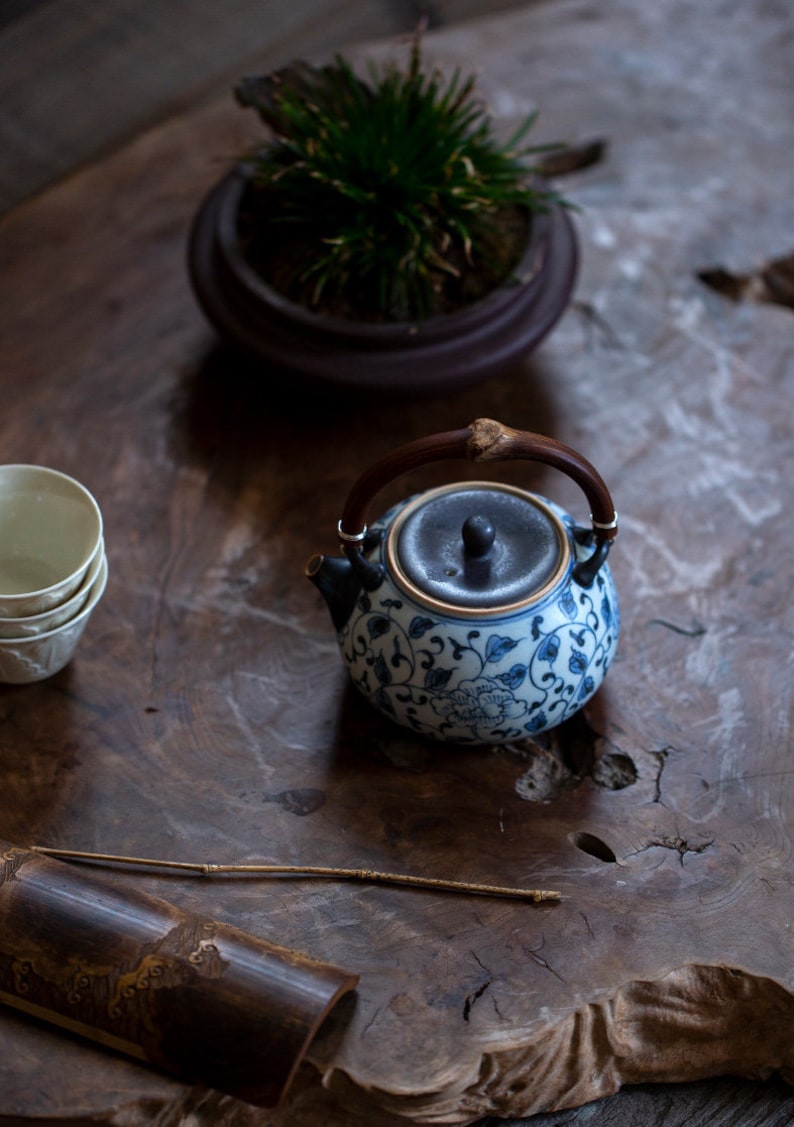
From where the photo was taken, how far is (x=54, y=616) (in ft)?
3.92

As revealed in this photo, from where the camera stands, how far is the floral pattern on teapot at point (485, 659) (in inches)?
44.1

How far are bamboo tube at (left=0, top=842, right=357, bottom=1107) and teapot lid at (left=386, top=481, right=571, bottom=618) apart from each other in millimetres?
359

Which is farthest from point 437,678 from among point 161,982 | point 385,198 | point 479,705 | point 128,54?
point 128,54

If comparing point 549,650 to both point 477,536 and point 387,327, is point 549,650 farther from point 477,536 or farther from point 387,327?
point 387,327

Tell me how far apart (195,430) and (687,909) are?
845 mm

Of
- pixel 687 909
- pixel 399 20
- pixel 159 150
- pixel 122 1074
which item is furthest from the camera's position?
pixel 399 20

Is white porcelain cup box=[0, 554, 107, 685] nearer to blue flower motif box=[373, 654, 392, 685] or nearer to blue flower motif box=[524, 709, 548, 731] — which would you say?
blue flower motif box=[373, 654, 392, 685]

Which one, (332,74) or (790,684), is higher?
(332,74)

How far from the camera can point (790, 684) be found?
129cm

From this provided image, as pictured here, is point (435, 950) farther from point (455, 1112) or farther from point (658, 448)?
point (658, 448)

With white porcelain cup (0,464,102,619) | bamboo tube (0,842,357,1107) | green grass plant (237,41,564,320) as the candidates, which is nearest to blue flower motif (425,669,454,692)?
bamboo tube (0,842,357,1107)

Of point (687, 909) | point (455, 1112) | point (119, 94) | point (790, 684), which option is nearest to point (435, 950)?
point (455, 1112)

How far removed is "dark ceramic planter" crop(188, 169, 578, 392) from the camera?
1412 millimetres

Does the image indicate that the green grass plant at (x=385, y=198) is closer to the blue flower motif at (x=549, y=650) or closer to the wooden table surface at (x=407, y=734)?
the wooden table surface at (x=407, y=734)
